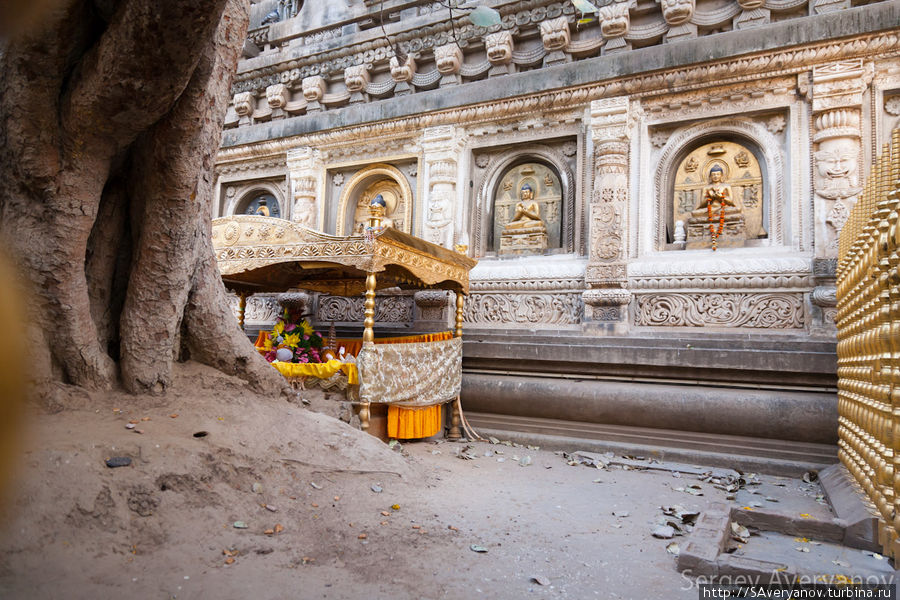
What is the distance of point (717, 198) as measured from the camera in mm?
6457

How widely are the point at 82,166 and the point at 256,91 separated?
7458 mm

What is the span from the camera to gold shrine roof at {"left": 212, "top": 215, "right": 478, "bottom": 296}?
5.30 metres

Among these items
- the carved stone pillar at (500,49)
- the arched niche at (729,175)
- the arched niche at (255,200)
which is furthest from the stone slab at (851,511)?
the arched niche at (255,200)

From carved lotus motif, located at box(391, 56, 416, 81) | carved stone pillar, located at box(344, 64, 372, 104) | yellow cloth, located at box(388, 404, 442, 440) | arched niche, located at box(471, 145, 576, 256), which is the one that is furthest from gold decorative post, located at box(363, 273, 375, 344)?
carved stone pillar, located at box(344, 64, 372, 104)

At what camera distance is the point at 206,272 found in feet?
11.9

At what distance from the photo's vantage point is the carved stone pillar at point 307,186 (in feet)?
28.2

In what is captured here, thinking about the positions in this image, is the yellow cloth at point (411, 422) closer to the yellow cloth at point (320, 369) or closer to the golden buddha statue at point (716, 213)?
the yellow cloth at point (320, 369)

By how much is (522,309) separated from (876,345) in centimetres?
426

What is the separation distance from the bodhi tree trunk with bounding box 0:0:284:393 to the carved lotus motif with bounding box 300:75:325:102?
229 inches

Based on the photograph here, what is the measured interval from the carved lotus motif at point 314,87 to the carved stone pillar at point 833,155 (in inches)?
265

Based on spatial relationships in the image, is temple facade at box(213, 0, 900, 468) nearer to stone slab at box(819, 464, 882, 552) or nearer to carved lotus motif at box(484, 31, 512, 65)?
carved lotus motif at box(484, 31, 512, 65)

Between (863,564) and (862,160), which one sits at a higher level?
(862,160)

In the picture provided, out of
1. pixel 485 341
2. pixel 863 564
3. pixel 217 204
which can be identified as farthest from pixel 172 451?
pixel 217 204

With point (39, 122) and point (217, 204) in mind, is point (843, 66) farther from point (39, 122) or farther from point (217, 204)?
point (217, 204)
